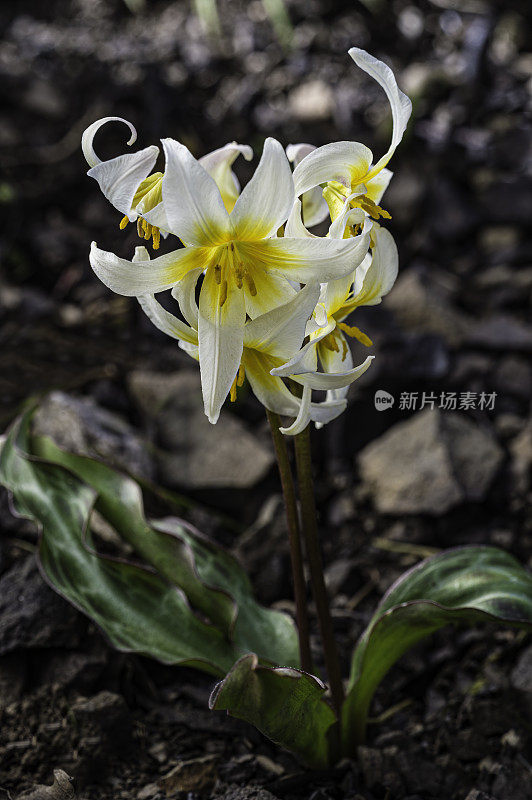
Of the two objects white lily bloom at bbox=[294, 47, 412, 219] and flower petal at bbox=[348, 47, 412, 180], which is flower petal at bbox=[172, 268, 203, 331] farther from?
flower petal at bbox=[348, 47, 412, 180]

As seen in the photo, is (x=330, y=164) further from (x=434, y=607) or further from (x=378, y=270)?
(x=434, y=607)

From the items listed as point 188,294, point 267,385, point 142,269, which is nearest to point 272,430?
point 267,385

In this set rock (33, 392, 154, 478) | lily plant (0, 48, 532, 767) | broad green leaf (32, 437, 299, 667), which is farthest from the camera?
rock (33, 392, 154, 478)

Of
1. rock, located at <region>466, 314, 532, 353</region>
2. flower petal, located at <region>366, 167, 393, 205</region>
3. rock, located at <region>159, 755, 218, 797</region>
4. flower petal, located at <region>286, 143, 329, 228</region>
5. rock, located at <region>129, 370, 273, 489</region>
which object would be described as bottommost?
rock, located at <region>129, 370, 273, 489</region>

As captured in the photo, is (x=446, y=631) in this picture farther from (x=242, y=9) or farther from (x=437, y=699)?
(x=242, y=9)

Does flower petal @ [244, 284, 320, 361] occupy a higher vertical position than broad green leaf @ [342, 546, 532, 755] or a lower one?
higher

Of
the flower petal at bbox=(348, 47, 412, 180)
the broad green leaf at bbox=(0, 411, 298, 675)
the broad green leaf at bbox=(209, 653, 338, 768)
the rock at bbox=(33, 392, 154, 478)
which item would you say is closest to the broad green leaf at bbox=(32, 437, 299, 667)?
the broad green leaf at bbox=(0, 411, 298, 675)

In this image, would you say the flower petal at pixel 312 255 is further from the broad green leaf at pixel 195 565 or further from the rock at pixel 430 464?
the rock at pixel 430 464
